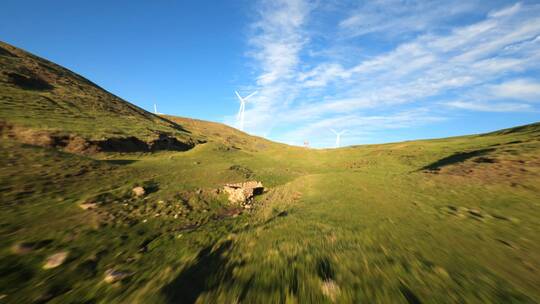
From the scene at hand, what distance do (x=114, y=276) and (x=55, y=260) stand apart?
2.80 metres

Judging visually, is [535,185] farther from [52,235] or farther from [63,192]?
[63,192]

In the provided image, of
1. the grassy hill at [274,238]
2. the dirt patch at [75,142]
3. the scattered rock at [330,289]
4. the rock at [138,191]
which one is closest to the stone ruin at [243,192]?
the grassy hill at [274,238]

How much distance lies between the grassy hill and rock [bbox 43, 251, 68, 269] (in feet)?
0.33

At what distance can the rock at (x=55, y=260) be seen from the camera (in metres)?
6.42

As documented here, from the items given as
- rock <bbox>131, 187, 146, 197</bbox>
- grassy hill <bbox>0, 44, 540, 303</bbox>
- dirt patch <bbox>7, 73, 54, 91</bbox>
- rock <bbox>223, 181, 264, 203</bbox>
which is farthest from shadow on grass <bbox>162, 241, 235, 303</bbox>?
dirt patch <bbox>7, 73, 54, 91</bbox>

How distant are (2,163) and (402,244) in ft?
68.5

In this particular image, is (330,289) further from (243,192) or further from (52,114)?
(52,114)

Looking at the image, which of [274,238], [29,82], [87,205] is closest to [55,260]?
[87,205]

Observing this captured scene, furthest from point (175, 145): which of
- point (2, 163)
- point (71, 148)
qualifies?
point (2, 163)

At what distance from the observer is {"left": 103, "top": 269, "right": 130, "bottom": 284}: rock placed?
539cm

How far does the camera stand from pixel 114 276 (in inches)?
221

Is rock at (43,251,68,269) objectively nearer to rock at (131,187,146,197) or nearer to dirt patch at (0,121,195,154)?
rock at (131,187,146,197)

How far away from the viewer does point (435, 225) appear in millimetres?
8633

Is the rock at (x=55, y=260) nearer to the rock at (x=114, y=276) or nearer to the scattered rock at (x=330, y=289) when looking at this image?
the rock at (x=114, y=276)
